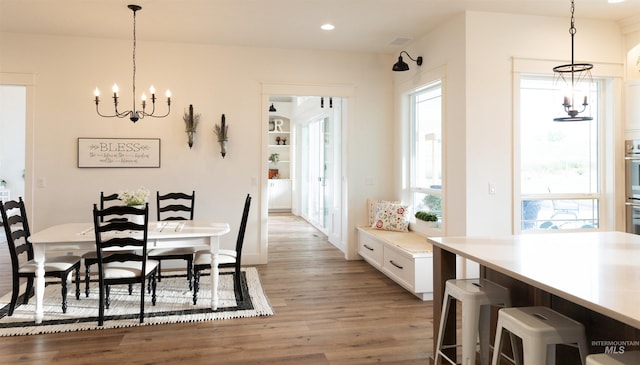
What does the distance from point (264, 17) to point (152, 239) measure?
95.3 inches

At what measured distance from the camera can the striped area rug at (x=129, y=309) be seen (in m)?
3.31

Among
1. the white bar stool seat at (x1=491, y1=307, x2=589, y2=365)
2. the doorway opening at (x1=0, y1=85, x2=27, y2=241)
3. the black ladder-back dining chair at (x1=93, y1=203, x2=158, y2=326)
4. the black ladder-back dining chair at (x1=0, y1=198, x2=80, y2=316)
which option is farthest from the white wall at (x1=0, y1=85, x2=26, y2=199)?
the white bar stool seat at (x1=491, y1=307, x2=589, y2=365)

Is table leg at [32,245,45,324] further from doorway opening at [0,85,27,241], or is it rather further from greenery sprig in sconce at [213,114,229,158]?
doorway opening at [0,85,27,241]

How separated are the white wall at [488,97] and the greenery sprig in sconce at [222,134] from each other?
2.65 meters

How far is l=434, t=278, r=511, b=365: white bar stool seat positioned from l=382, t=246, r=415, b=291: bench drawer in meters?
1.62

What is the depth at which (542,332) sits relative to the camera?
173cm

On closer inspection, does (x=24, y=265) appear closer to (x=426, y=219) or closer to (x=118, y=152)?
(x=118, y=152)

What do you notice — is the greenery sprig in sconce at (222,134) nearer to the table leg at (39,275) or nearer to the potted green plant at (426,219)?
the table leg at (39,275)

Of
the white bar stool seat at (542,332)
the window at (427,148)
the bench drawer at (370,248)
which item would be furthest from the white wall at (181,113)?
the white bar stool seat at (542,332)

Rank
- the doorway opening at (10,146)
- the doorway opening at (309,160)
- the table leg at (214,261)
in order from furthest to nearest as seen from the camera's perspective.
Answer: the doorway opening at (10,146), the doorway opening at (309,160), the table leg at (214,261)

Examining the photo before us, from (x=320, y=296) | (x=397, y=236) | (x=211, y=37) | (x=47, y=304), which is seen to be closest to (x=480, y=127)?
(x=397, y=236)

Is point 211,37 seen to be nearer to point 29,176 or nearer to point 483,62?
point 29,176

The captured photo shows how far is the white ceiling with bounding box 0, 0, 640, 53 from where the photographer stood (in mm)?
3920

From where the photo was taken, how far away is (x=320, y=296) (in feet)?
13.5
